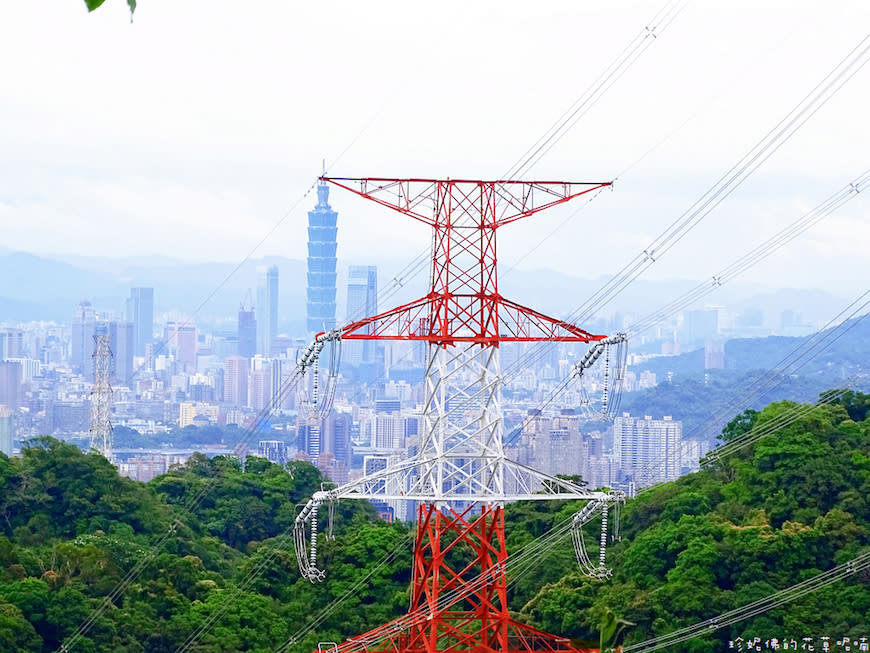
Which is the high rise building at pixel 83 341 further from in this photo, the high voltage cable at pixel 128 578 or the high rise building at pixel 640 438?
the high voltage cable at pixel 128 578

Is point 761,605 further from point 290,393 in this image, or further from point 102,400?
point 290,393

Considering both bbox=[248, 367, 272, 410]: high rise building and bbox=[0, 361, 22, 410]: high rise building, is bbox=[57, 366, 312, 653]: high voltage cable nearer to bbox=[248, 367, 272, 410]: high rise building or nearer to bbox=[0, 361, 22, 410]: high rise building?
bbox=[0, 361, 22, 410]: high rise building

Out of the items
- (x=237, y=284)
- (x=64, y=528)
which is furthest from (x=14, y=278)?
(x=64, y=528)

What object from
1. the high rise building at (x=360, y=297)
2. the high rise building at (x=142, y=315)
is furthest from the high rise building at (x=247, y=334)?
the high rise building at (x=360, y=297)

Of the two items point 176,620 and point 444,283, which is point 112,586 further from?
point 444,283

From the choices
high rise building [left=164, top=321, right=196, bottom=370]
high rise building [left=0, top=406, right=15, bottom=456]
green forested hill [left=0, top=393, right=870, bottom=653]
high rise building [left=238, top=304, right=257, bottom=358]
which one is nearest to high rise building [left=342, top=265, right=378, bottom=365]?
high rise building [left=238, top=304, right=257, bottom=358]

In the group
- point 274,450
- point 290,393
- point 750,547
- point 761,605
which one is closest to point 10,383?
point 290,393

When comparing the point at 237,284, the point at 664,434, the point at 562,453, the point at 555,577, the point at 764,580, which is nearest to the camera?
the point at 764,580
